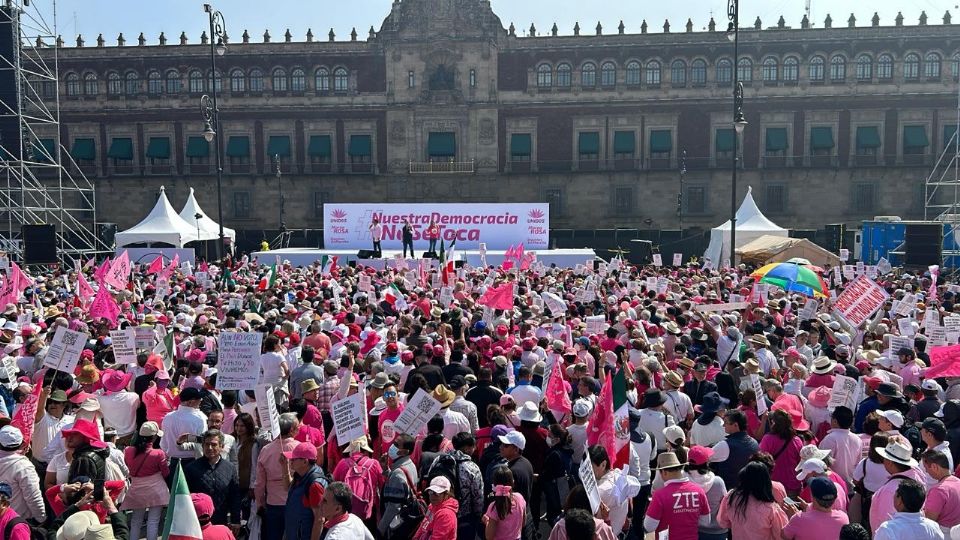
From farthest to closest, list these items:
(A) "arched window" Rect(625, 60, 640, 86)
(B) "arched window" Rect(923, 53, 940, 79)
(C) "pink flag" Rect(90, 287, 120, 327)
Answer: (A) "arched window" Rect(625, 60, 640, 86), (B) "arched window" Rect(923, 53, 940, 79), (C) "pink flag" Rect(90, 287, 120, 327)

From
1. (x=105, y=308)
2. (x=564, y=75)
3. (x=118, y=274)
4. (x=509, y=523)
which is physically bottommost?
(x=509, y=523)

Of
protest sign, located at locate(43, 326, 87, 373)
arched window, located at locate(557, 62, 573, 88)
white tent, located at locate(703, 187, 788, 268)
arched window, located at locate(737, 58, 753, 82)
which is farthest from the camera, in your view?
arched window, located at locate(557, 62, 573, 88)

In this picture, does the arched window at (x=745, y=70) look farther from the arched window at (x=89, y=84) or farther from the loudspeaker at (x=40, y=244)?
the arched window at (x=89, y=84)

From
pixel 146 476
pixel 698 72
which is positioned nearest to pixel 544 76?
pixel 698 72

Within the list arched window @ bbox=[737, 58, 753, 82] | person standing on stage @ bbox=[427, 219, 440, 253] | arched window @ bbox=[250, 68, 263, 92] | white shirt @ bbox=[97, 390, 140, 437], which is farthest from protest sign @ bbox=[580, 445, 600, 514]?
arched window @ bbox=[250, 68, 263, 92]

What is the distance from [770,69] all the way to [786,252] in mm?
23286

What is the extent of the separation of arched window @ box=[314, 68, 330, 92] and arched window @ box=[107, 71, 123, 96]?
11943 mm

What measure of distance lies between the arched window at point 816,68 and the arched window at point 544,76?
14.7m

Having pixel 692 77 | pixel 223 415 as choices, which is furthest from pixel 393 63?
pixel 223 415

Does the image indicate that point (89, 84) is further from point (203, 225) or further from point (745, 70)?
point (745, 70)

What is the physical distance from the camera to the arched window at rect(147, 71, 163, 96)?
5050cm

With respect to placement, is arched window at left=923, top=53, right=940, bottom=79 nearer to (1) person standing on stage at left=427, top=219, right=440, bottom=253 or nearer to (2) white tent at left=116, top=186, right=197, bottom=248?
(1) person standing on stage at left=427, top=219, right=440, bottom=253

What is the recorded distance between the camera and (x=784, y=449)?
688 cm

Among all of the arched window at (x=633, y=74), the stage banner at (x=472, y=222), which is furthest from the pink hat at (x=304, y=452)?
the arched window at (x=633, y=74)
